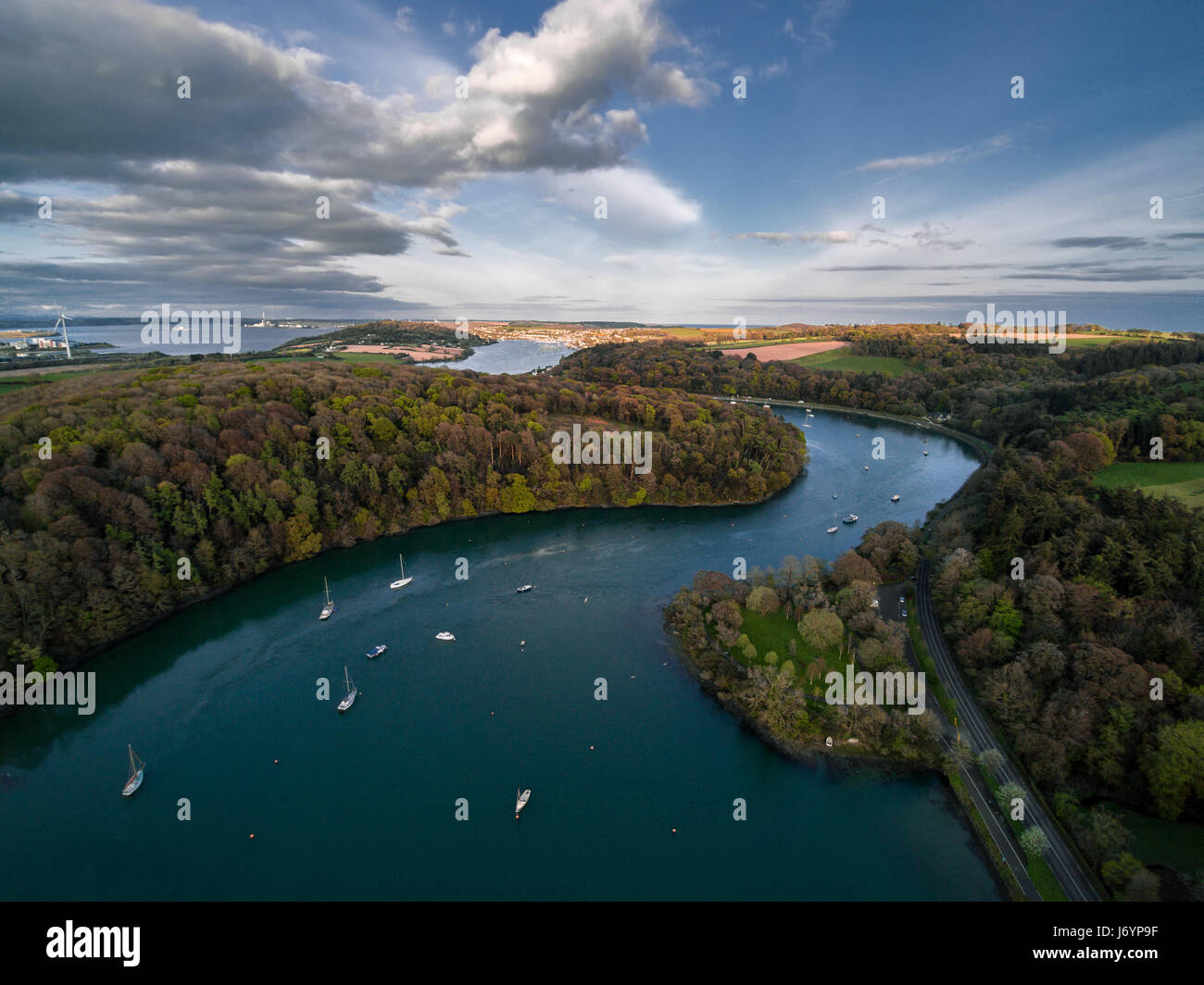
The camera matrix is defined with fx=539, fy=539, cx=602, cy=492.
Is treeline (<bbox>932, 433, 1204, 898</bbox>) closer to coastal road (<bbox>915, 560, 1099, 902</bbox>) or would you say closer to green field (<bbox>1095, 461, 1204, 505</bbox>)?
coastal road (<bbox>915, 560, 1099, 902</bbox>)

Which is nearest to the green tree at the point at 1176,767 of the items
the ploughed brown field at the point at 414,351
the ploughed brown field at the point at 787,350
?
the ploughed brown field at the point at 414,351

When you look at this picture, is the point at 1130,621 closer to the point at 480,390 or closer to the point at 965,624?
the point at 965,624

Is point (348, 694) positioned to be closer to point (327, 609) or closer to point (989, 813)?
point (327, 609)

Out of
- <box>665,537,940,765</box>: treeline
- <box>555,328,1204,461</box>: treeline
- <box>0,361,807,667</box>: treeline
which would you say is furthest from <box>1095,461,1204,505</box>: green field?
<box>0,361,807,667</box>: treeline

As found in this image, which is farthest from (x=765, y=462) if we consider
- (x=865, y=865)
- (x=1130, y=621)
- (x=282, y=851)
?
(x=282, y=851)

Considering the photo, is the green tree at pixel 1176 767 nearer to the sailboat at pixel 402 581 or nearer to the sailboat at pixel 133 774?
the sailboat at pixel 402 581

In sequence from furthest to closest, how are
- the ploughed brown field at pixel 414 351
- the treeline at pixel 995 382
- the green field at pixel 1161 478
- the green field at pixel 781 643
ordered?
the ploughed brown field at pixel 414 351
the treeline at pixel 995 382
the green field at pixel 1161 478
the green field at pixel 781 643
